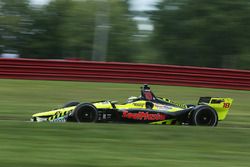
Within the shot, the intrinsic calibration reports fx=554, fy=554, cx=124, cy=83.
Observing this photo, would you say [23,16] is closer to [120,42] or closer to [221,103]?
[120,42]

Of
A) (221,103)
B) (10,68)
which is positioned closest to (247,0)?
(10,68)

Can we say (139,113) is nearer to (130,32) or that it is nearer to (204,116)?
(204,116)

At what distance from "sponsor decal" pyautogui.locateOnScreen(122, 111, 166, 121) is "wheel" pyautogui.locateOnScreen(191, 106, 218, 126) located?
0.56 meters

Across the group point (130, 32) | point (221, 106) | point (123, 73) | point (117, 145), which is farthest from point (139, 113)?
point (130, 32)

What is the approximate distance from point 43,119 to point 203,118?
2.88m

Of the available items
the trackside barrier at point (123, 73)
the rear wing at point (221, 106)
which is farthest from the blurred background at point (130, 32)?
the rear wing at point (221, 106)

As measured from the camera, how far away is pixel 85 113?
9.68 meters

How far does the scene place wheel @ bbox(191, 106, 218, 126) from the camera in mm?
10008

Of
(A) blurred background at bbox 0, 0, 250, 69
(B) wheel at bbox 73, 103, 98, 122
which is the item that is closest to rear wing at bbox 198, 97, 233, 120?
(B) wheel at bbox 73, 103, 98, 122

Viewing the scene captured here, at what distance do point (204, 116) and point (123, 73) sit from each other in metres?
8.27

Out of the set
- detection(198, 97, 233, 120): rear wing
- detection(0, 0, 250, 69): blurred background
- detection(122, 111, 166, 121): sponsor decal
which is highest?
detection(0, 0, 250, 69): blurred background

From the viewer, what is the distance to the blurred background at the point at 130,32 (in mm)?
42500

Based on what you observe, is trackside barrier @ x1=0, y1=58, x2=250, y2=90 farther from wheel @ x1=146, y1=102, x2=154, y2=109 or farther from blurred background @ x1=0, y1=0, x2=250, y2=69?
blurred background @ x1=0, y1=0, x2=250, y2=69

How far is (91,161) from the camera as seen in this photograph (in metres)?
6.33
